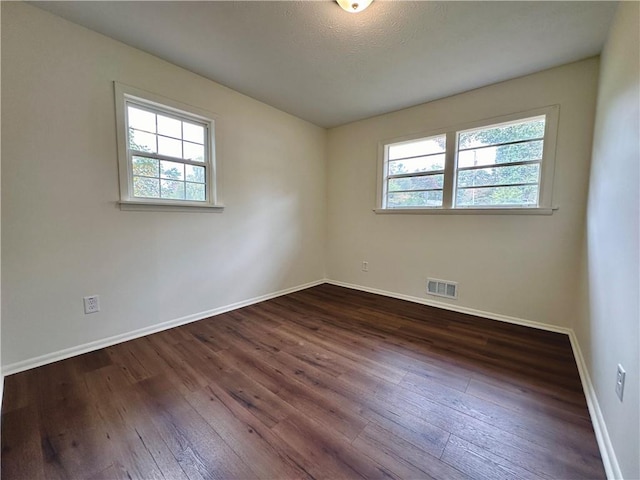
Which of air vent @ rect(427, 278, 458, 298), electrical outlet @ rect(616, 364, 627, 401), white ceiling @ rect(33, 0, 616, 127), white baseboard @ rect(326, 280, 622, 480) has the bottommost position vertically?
white baseboard @ rect(326, 280, 622, 480)

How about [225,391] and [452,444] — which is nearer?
[452,444]

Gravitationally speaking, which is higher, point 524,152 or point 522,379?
point 524,152

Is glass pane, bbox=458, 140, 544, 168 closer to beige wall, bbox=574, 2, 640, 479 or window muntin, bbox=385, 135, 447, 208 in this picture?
window muntin, bbox=385, 135, 447, 208

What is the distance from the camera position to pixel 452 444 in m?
1.26

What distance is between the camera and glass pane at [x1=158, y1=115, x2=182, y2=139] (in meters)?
2.47

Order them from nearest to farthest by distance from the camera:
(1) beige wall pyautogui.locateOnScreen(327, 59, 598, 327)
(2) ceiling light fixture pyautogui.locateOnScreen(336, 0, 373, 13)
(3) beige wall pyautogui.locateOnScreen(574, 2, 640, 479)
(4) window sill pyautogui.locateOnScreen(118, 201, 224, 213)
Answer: (3) beige wall pyautogui.locateOnScreen(574, 2, 640, 479) < (2) ceiling light fixture pyautogui.locateOnScreen(336, 0, 373, 13) < (4) window sill pyautogui.locateOnScreen(118, 201, 224, 213) < (1) beige wall pyautogui.locateOnScreen(327, 59, 598, 327)

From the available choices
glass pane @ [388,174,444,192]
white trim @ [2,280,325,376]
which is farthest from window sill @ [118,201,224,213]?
glass pane @ [388,174,444,192]

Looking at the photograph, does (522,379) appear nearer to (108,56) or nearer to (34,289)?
(34,289)

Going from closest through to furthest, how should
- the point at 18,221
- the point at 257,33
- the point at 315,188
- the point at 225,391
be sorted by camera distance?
the point at 225,391, the point at 18,221, the point at 257,33, the point at 315,188

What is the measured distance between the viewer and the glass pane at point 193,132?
8.66ft

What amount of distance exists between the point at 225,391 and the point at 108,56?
2.73 meters

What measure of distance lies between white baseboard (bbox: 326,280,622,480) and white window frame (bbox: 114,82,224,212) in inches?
101

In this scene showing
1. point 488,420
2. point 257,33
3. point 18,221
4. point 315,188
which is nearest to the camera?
point 488,420

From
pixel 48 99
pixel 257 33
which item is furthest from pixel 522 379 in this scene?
pixel 48 99
